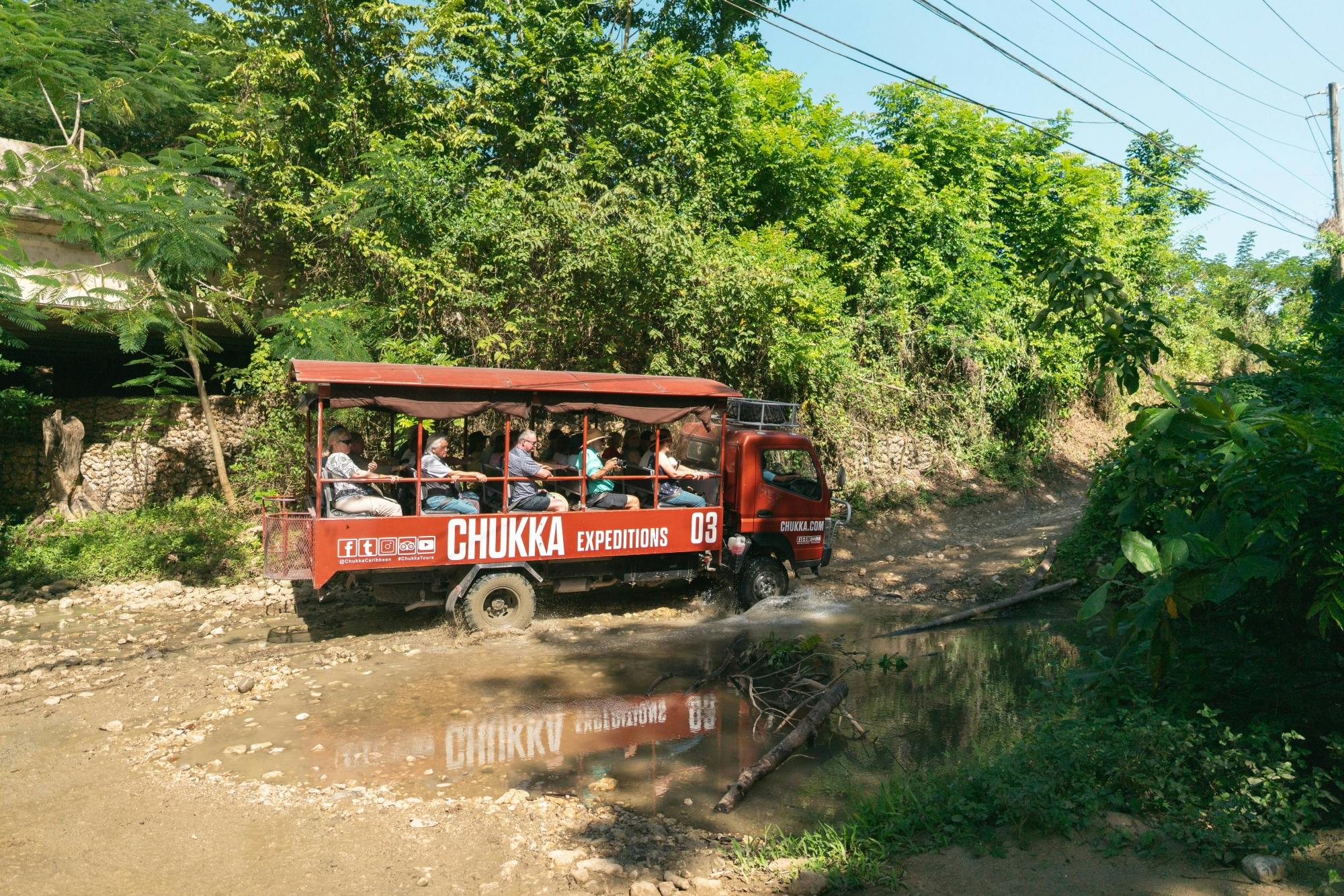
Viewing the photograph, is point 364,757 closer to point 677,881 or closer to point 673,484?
point 677,881

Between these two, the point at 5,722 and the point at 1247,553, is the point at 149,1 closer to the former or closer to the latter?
the point at 5,722

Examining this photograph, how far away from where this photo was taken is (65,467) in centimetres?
1402

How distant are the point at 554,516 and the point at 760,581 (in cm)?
287

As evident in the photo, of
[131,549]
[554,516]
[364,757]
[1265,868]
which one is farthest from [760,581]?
[131,549]

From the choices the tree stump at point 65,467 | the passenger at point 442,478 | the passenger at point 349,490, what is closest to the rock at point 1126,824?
the passenger at point 442,478

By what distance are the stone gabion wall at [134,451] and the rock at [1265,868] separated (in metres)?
14.8

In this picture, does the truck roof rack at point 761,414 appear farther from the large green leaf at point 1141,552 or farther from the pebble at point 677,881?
the pebble at point 677,881

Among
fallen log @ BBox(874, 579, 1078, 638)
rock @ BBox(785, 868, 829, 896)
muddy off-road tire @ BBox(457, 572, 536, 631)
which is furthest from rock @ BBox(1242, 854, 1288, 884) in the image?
muddy off-road tire @ BBox(457, 572, 536, 631)

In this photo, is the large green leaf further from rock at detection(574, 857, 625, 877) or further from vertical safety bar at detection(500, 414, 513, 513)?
vertical safety bar at detection(500, 414, 513, 513)

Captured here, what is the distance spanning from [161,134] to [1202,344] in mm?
26956

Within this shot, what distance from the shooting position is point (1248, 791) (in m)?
4.61

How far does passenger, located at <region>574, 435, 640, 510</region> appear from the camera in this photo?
1029 cm

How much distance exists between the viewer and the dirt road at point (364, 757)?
4.61 metres

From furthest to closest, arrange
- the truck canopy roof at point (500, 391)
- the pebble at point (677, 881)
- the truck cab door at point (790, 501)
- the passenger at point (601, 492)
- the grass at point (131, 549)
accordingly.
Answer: the grass at point (131, 549)
the truck cab door at point (790, 501)
the passenger at point (601, 492)
the truck canopy roof at point (500, 391)
the pebble at point (677, 881)
